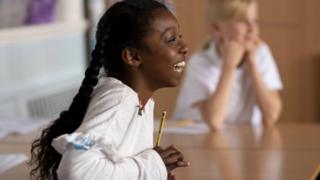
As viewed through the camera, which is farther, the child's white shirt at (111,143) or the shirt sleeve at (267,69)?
the shirt sleeve at (267,69)

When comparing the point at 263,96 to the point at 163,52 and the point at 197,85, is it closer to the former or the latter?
the point at 197,85

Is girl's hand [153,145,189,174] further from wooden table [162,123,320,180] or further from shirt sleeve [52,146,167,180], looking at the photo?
wooden table [162,123,320,180]

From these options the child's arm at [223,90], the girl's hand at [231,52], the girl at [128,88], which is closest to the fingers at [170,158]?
the girl at [128,88]

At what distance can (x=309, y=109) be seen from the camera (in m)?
4.23

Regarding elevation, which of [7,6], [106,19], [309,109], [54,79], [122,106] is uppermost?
[106,19]

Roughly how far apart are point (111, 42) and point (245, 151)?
0.96 meters

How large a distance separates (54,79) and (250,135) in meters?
2.03

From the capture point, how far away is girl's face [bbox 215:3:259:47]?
2.52m

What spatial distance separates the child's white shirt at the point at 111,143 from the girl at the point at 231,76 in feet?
4.15

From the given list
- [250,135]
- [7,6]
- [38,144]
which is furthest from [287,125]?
[7,6]

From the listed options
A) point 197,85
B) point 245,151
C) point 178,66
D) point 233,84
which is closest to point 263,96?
point 233,84

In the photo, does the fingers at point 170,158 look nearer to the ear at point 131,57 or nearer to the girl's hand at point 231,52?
the ear at point 131,57

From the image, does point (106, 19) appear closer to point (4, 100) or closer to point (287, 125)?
point (287, 125)

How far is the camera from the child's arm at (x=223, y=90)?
2379 mm
